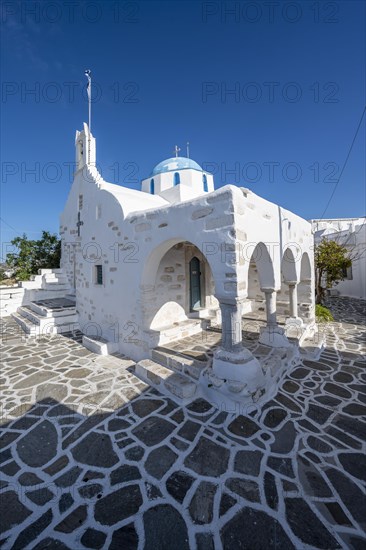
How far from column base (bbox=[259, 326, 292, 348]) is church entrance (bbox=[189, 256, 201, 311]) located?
2.50 metres

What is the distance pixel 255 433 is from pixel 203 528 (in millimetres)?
1453

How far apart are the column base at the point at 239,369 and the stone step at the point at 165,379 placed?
58 cm

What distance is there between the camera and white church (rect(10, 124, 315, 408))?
4.01 metres

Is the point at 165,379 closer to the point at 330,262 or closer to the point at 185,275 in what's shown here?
the point at 185,275

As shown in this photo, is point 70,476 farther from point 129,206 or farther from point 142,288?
point 129,206

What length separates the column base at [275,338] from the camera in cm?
558

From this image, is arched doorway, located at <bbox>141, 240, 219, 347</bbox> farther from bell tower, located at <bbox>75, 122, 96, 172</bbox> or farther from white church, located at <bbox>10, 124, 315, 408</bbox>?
bell tower, located at <bbox>75, 122, 96, 172</bbox>

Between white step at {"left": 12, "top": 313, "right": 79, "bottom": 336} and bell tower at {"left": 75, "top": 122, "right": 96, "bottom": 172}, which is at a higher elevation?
bell tower at {"left": 75, "top": 122, "right": 96, "bottom": 172}

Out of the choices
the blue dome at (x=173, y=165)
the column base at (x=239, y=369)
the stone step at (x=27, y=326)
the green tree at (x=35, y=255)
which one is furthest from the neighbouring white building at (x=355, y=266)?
the green tree at (x=35, y=255)

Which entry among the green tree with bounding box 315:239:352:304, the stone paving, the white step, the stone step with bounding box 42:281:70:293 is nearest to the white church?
the white step

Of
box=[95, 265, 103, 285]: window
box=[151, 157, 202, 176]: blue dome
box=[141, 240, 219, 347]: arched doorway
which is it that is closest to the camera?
box=[141, 240, 219, 347]: arched doorway

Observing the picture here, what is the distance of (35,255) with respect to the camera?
14688 mm

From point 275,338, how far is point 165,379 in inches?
113

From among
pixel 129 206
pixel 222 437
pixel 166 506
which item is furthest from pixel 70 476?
pixel 129 206
